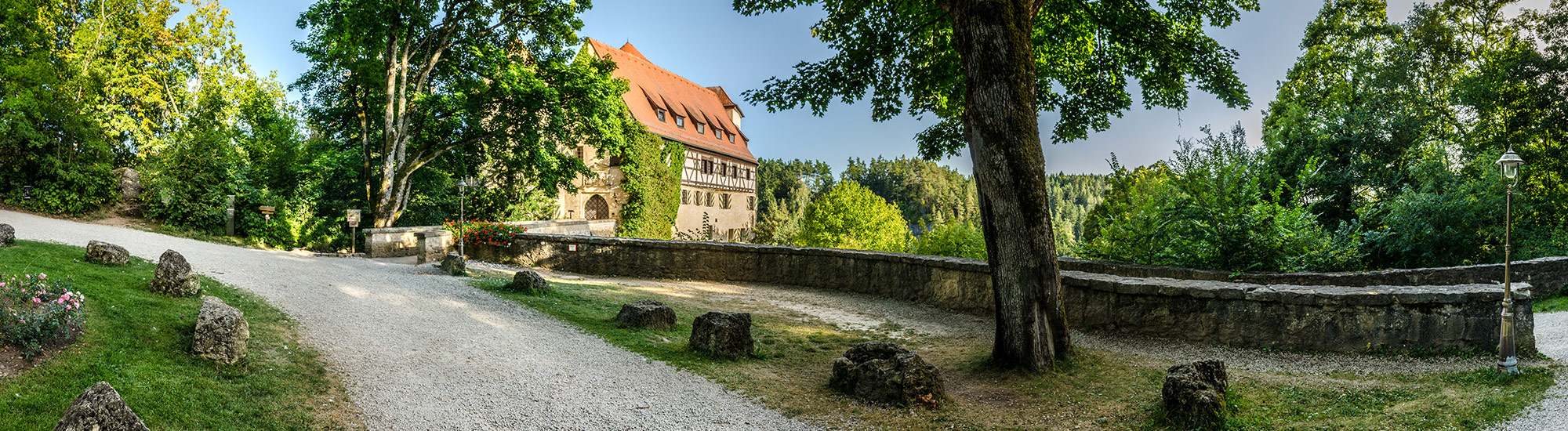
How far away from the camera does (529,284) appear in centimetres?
965

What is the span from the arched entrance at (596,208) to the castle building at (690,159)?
34mm

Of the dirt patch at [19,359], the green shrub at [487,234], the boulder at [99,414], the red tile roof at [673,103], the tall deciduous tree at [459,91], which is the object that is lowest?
the boulder at [99,414]

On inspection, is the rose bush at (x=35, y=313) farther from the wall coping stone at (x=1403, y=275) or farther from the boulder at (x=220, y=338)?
the wall coping stone at (x=1403, y=275)

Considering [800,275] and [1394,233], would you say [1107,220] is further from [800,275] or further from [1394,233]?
[800,275]

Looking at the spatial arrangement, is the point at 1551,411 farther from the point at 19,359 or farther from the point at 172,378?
the point at 19,359

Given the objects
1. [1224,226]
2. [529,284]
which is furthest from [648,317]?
[1224,226]

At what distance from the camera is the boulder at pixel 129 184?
67.5 ft

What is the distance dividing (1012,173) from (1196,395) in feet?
6.96

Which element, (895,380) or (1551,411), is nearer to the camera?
(1551,411)

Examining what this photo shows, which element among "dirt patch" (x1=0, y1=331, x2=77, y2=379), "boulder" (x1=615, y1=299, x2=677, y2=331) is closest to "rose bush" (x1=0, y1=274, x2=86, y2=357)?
"dirt patch" (x1=0, y1=331, x2=77, y2=379)

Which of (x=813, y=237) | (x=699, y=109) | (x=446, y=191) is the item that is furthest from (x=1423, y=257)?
(x=699, y=109)

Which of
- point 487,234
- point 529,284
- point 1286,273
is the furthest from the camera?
point 487,234

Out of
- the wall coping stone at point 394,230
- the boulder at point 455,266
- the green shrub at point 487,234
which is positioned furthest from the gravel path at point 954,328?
the wall coping stone at point 394,230

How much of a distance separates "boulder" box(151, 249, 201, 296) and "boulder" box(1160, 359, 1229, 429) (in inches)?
326
